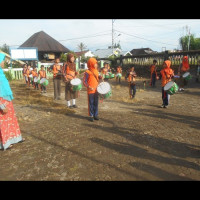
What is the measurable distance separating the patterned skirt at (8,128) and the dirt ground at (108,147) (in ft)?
0.62

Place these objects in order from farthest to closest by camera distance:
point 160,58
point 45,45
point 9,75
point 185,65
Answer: point 45,45 < point 9,75 < point 160,58 < point 185,65

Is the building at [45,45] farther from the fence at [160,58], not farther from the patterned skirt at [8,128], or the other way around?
the patterned skirt at [8,128]

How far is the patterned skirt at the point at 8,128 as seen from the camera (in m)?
3.45

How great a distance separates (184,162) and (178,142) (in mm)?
823

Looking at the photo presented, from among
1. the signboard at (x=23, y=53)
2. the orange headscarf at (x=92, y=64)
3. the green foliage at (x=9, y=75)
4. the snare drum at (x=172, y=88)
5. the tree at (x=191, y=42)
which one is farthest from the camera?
the tree at (x=191, y=42)

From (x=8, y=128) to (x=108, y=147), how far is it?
7.00ft

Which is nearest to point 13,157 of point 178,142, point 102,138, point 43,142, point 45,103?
point 43,142

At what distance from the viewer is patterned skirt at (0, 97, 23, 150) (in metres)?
3.45

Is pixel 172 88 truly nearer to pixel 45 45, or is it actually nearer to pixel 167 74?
pixel 167 74

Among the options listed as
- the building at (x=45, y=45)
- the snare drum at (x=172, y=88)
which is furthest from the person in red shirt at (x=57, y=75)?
the building at (x=45, y=45)

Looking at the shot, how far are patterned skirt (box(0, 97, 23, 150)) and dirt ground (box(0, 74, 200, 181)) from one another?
0.62ft

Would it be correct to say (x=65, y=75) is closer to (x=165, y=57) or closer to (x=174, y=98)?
(x=174, y=98)

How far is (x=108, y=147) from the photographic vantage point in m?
3.69

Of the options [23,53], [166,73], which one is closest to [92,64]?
[166,73]
